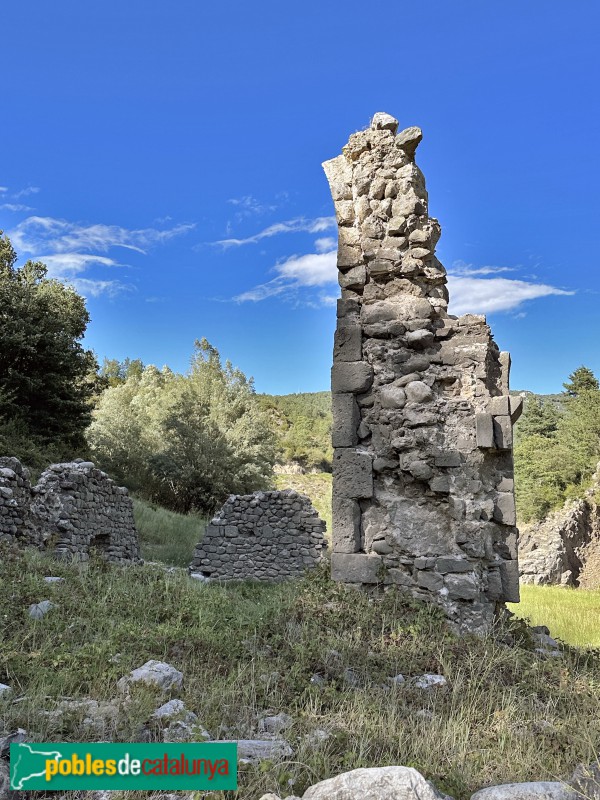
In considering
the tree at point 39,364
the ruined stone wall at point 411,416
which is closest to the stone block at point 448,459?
the ruined stone wall at point 411,416

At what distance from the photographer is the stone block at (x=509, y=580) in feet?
19.8

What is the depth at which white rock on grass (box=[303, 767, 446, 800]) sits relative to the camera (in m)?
2.68

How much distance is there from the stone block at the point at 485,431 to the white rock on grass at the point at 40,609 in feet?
14.1

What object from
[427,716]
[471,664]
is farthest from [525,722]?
[471,664]

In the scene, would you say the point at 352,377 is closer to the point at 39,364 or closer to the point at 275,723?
the point at 275,723

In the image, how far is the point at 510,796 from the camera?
2830mm

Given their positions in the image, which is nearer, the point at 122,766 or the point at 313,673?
the point at 122,766

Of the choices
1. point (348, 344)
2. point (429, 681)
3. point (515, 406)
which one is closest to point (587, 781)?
point (429, 681)

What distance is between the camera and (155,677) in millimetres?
3920

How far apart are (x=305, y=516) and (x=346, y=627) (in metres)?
9.14

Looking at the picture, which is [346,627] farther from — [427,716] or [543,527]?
[543,527]

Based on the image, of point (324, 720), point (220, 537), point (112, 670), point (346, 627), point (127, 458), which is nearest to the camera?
point (324, 720)

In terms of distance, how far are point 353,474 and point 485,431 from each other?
1.39 metres

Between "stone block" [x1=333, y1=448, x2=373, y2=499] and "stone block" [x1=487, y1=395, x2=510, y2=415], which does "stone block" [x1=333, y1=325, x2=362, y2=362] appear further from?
"stone block" [x1=487, y1=395, x2=510, y2=415]
